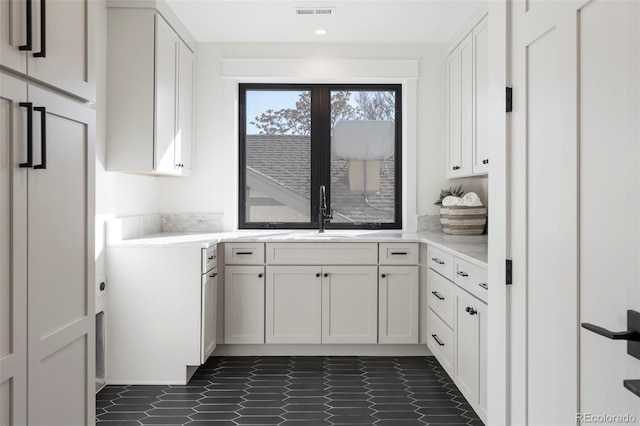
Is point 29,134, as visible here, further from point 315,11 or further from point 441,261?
point 315,11

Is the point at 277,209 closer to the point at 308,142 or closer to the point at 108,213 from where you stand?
the point at 308,142

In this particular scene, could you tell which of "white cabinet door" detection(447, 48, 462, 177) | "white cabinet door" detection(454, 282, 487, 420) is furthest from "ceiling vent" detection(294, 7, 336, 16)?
"white cabinet door" detection(454, 282, 487, 420)

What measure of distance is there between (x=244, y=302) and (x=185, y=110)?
1.53 meters

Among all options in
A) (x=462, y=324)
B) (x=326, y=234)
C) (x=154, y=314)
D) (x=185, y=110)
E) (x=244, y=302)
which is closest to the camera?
(x=462, y=324)

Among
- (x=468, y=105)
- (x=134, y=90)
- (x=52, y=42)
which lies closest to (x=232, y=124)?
(x=134, y=90)

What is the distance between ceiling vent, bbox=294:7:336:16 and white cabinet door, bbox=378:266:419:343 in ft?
6.04

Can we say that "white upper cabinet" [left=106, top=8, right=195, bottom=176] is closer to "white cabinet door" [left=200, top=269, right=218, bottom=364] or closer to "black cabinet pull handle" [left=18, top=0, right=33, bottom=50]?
"white cabinet door" [left=200, top=269, right=218, bottom=364]

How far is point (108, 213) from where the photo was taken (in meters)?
3.30

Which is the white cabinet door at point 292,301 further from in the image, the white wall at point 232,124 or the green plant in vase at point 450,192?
the green plant in vase at point 450,192

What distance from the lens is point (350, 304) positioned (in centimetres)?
385

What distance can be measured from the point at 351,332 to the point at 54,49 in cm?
294

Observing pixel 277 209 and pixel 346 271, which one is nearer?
pixel 346 271

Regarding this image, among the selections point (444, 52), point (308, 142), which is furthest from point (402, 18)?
point (308, 142)

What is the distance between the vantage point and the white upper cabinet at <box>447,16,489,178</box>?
3.39m
